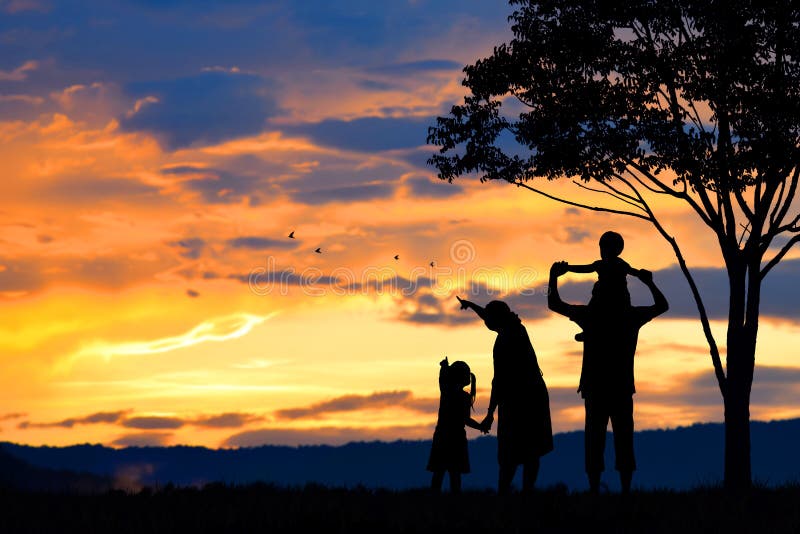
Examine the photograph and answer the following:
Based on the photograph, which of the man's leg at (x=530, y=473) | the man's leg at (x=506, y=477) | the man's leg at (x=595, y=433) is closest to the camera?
the man's leg at (x=595, y=433)

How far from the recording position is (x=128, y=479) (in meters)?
16.8

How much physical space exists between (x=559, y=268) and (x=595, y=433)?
7.48 ft

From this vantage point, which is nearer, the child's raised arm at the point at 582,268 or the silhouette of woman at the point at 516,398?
the child's raised arm at the point at 582,268

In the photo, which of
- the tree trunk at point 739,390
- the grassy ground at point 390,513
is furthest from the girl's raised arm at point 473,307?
the tree trunk at point 739,390

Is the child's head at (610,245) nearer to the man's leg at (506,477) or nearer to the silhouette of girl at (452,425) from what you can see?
the man's leg at (506,477)

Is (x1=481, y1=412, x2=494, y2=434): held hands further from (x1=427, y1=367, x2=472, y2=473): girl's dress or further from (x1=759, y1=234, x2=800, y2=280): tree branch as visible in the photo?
(x1=759, y1=234, x2=800, y2=280): tree branch

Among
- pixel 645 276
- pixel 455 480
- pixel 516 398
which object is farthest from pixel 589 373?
pixel 455 480

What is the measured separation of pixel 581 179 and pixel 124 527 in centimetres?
1574

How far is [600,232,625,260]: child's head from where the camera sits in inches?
549

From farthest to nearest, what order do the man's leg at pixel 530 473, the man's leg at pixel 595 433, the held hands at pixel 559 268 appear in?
the man's leg at pixel 530 473, the man's leg at pixel 595 433, the held hands at pixel 559 268

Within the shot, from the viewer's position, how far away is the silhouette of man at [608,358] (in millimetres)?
14148

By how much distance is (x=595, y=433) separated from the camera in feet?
47.0

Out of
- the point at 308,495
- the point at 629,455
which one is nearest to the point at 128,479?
the point at 308,495

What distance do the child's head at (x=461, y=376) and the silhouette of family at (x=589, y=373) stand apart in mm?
1338
